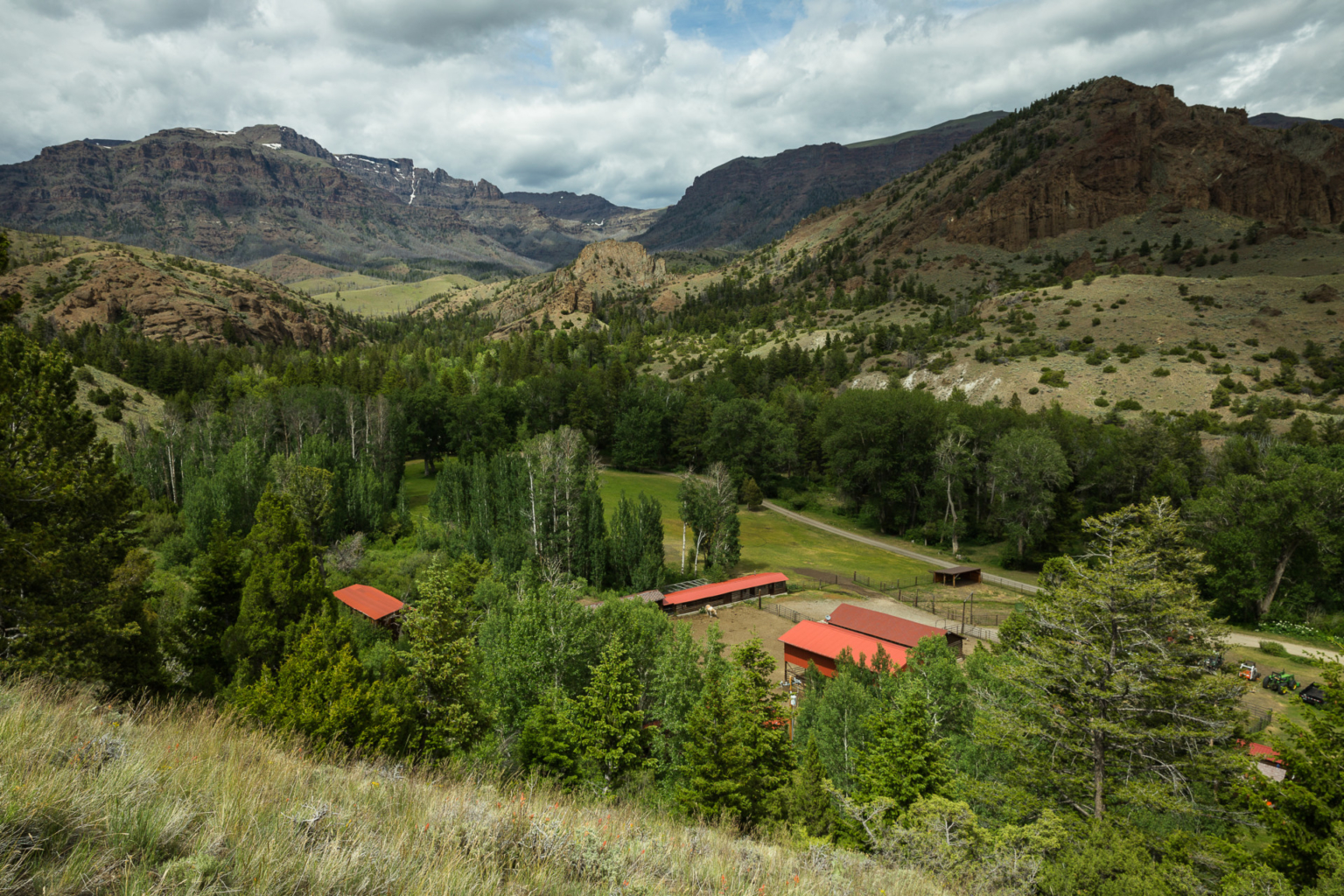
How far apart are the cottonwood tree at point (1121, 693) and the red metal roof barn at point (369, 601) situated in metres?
32.8

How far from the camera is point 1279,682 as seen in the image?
96.7 ft

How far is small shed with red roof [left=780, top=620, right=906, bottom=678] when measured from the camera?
31.9 m

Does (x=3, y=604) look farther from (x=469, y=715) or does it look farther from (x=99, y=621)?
Answer: (x=469, y=715)

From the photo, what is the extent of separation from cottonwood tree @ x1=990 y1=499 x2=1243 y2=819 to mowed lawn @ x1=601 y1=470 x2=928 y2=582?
1360 inches

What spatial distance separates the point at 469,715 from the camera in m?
18.8

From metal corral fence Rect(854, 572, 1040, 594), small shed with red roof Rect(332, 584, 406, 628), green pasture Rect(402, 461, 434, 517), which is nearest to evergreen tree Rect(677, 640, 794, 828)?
small shed with red roof Rect(332, 584, 406, 628)

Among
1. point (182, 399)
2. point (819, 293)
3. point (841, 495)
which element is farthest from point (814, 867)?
point (819, 293)

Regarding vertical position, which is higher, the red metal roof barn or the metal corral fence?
the red metal roof barn

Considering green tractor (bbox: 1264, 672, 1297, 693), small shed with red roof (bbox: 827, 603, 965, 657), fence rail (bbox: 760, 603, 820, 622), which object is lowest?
fence rail (bbox: 760, 603, 820, 622)

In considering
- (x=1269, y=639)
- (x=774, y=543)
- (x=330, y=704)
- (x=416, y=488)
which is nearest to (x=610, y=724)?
(x=330, y=704)

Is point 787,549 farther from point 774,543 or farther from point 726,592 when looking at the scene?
point 726,592

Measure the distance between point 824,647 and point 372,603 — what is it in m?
27.6

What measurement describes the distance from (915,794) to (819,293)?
149 metres

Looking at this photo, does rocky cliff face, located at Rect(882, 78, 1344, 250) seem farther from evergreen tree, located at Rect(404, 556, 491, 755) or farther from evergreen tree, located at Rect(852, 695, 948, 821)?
evergreen tree, located at Rect(404, 556, 491, 755)
